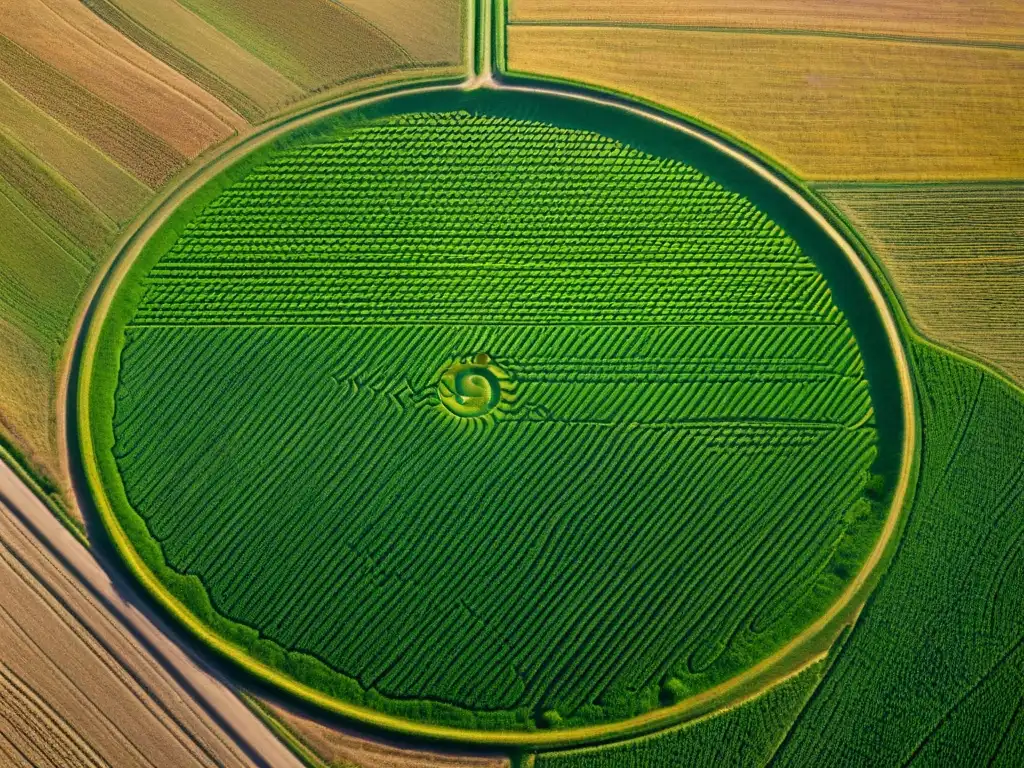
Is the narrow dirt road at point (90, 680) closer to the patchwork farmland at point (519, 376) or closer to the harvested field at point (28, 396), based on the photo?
the patchwork farmland at point (519, 376)

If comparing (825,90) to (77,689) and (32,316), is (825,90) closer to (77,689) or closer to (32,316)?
(32,316)

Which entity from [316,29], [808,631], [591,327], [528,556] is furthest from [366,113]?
[808,631]

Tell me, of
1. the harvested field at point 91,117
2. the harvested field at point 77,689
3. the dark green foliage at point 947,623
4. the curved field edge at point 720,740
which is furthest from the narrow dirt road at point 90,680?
the dark green foliage at point 947,623

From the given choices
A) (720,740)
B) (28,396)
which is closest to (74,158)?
(28,396)

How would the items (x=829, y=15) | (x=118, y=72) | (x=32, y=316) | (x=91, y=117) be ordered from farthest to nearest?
(x=829, y=15) → (x=118, y=72) → (x=91, y=117) → (x=32, y=316)

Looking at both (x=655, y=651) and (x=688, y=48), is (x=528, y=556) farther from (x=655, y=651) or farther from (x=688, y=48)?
(x=688, y=48)
